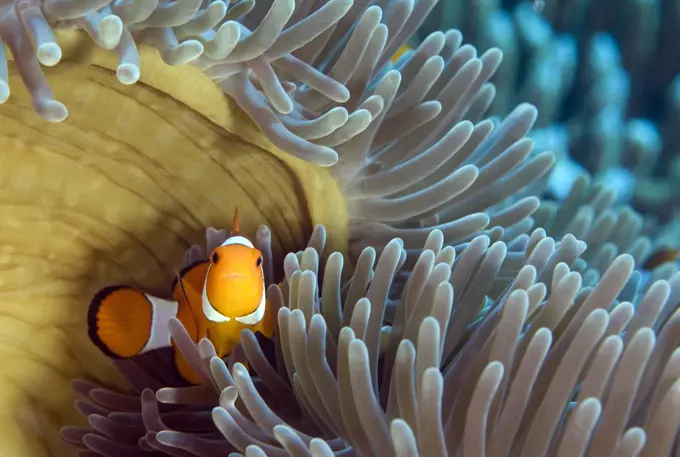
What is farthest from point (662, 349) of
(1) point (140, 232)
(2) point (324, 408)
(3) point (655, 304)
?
(1) point (140, 232)

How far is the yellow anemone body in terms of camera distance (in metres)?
0.78

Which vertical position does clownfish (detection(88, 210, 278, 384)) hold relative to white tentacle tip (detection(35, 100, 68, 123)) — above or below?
below

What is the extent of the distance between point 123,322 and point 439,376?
0.45 meters

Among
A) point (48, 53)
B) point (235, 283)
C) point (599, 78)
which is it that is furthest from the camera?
point (599, 78)

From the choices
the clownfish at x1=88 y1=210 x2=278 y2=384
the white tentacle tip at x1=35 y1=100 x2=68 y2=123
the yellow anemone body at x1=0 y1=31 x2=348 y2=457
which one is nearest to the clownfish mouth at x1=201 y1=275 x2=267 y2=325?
the clownfish at x1=88 y1=210 x2=278 y2=384

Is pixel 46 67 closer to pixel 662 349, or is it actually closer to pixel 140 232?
pixel 140 232

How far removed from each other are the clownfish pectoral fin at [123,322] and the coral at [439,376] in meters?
0.08

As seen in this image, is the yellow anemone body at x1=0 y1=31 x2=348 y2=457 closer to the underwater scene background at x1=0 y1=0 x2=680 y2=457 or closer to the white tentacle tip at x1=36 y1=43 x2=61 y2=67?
the underwater scene background at x1=0 y1=0 x2=680 y2=457

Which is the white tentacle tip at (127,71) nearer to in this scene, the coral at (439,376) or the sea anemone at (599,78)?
the coral at (439,376)

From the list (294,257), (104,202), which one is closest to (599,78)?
(294,257)

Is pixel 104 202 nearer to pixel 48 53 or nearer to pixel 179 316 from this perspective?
pixel 179 316

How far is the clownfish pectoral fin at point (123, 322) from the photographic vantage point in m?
0.87

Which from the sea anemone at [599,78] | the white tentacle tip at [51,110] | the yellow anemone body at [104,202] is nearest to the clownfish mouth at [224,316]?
the yellow anemone body at [104,202]

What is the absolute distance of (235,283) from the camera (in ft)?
2.59
